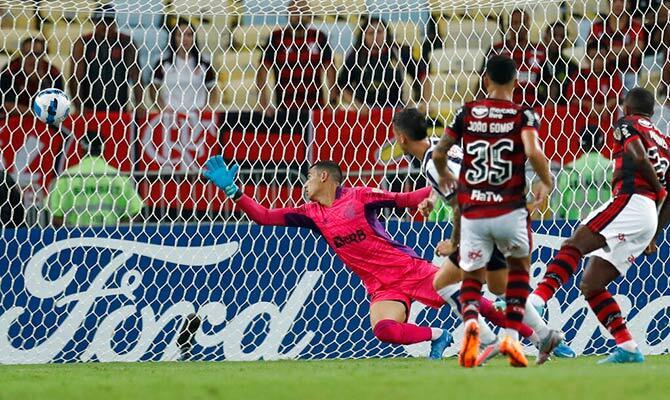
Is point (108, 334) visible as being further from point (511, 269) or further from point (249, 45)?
point (511, 269)

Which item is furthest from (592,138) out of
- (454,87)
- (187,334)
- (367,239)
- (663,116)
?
(187,334)

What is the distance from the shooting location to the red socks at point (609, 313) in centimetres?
703

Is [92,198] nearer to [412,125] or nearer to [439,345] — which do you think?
[439,345]

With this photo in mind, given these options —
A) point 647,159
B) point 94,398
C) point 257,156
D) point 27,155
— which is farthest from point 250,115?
point 94,398

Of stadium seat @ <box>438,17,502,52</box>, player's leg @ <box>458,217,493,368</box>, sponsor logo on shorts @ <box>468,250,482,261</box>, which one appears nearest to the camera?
player's leg @ <box>458,217,493,368</box>

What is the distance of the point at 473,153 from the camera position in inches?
239

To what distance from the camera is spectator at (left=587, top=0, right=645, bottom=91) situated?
9383mm

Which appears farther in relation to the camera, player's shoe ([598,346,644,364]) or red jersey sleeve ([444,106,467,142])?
player's shoe ([598,346,644,364])

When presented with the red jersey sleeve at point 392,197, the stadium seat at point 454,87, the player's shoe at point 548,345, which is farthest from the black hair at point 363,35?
the player's shoe at point 548,345

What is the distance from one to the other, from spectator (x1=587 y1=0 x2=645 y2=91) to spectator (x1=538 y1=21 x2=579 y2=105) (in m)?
0.24

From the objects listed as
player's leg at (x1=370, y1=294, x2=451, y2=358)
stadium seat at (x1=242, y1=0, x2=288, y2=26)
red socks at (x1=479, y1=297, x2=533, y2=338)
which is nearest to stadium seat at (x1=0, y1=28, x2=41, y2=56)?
stadium seat at (x1=242, y1=0, x2=288, y2=26)

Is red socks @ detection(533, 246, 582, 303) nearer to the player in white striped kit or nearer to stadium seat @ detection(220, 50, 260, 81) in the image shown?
the player in white striped kit

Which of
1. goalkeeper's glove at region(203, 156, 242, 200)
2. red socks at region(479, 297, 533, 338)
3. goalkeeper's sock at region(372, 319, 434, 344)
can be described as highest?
goalkeeper's glove at region(203, 156, 242, 200)

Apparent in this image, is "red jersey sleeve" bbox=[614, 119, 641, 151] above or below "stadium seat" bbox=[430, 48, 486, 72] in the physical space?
below
